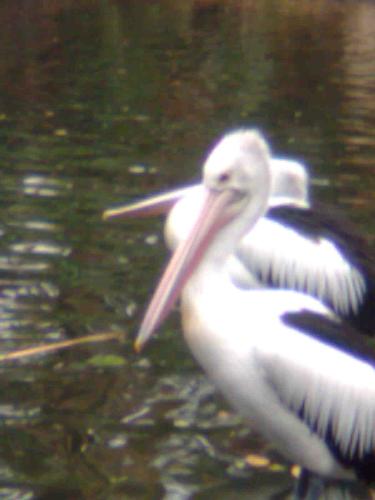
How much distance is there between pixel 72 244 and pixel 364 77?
8.31m

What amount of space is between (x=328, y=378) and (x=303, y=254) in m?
1.34

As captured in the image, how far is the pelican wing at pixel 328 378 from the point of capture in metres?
4.13

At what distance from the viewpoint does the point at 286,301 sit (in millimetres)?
4312

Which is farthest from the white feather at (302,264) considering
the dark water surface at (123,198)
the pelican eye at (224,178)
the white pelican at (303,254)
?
the pelican eye at (224,178)

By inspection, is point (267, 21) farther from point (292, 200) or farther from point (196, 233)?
point (196, 233)

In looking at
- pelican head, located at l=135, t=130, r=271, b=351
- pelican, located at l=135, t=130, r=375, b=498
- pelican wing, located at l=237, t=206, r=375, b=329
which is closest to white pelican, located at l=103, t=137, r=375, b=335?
pelican wing, located at l=237, t=206, r=375, b=329

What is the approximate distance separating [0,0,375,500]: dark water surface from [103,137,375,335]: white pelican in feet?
1.69

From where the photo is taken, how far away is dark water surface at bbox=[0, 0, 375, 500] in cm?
475

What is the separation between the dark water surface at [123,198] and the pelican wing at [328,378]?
50 cm

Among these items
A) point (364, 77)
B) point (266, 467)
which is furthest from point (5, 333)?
point (364, 77)

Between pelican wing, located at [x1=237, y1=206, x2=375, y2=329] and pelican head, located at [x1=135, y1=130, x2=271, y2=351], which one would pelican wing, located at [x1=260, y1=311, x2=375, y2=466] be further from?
pelican wing, located at [x1=237, y1=206, x2=375, y2=329]

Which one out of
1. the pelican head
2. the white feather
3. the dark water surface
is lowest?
the dark water surface

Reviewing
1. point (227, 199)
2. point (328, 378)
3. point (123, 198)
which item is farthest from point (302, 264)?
point (123, 198)

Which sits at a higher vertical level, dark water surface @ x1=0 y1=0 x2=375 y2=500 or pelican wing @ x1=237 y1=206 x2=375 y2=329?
pelican wing @ x1=237 y1=206 x2=375 y2=329
